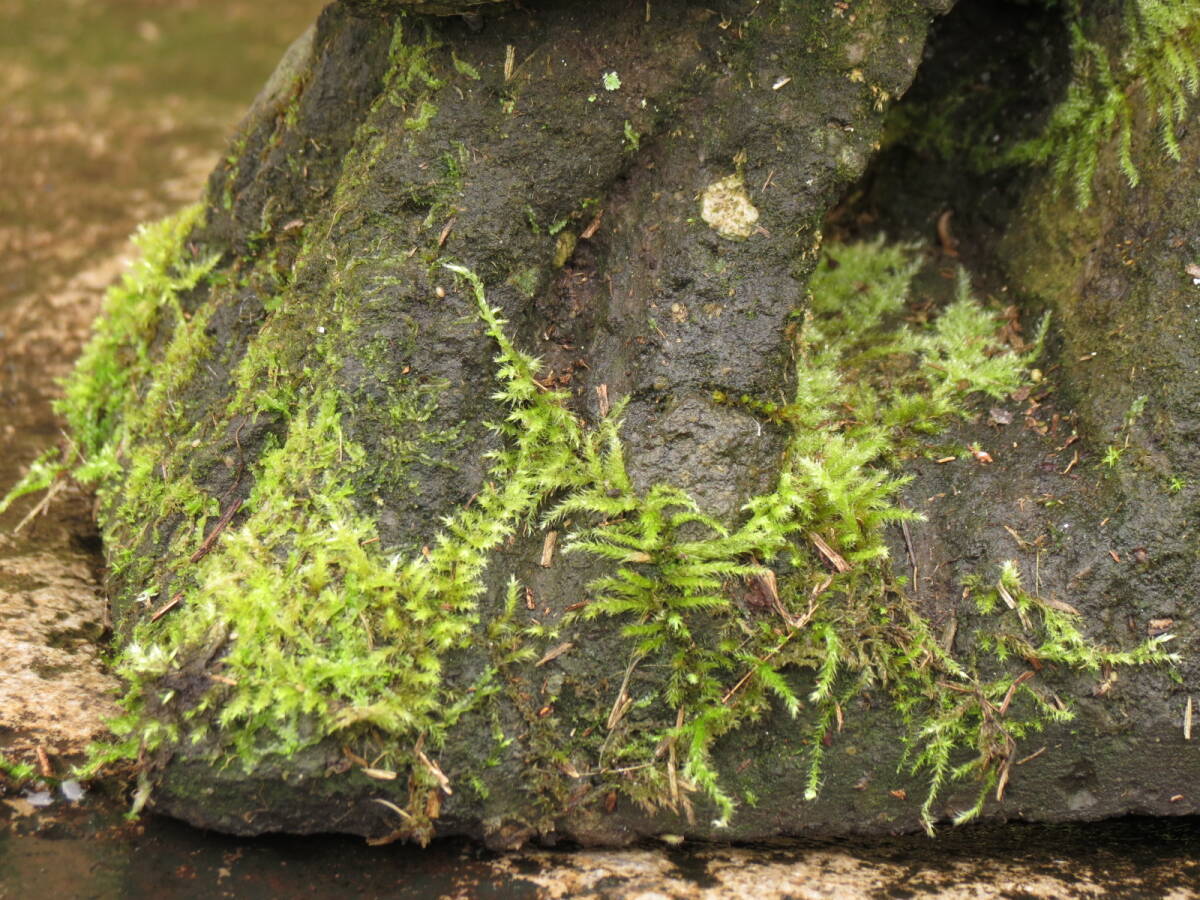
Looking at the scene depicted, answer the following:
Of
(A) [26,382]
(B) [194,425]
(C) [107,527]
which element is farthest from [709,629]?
(A) [26,382]

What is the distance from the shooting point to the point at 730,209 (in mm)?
2725

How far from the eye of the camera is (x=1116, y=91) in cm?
296

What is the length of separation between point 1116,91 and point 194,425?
3.14m

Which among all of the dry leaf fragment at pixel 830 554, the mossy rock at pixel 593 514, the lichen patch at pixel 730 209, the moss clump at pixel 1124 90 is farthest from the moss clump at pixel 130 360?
the moss clump at pixel 1124 90

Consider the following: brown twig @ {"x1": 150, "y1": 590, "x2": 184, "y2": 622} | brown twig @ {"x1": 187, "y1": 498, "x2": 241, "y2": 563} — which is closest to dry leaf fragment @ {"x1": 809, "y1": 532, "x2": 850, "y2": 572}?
brown twig @ {"x1": 187, "y1": 498, "x2": 241, "y2": 563}

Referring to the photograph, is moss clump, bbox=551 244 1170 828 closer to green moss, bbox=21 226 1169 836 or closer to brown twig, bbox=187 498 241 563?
green moss, bbox=21 226 1169 836

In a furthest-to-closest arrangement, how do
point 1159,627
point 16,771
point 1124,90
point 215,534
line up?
point 1124,90 < point 215,534 < point 1159,627 < point 16,771

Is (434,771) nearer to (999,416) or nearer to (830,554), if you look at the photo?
(830,554)

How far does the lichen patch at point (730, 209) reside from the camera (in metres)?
2.72

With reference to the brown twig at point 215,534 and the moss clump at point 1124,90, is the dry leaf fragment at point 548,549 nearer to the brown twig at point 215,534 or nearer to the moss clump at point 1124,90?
the brown twig at point 215,534

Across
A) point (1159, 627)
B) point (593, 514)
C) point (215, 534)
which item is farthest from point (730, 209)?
point (215, 534)

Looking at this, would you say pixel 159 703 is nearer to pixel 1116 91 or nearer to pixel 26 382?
pixel 26 382

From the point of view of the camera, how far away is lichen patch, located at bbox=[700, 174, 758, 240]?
2.72m

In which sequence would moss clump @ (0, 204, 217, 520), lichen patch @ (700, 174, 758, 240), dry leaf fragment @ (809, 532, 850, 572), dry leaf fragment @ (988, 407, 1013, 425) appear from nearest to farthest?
dry leaf fragment @ (809, 532, 850, 572)
lichen patch @ (700, 174, 758, 240)
dry leaf fragment @ (988, 407, 1013, 425)
moss clump @ (0, 204, 217, 520)
